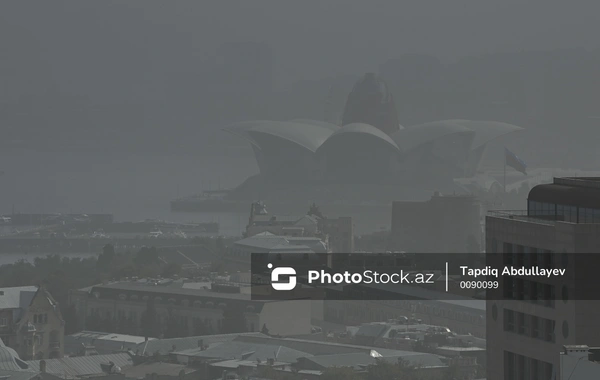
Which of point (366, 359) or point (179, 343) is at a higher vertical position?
point (179, 343)

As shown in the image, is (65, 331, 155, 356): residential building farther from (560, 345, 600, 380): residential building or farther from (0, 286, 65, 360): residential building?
(560, 345, 600, 380): residential building

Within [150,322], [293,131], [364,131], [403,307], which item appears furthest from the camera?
[364,131]

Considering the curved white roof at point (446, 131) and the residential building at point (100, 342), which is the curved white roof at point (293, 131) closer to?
the curved white roof at point (446, 131)

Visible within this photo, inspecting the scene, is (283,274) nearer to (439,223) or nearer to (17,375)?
(17,375)

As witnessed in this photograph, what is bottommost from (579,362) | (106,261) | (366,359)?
(366,359)

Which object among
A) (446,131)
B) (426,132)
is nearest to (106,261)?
(446,131)

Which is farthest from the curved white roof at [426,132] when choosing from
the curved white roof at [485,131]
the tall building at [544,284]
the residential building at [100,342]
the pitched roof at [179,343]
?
the tall building at [544,284]

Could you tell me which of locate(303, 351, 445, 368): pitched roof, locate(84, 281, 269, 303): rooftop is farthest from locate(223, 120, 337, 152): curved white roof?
locate(303, 351, 445, 368): pitched roof
